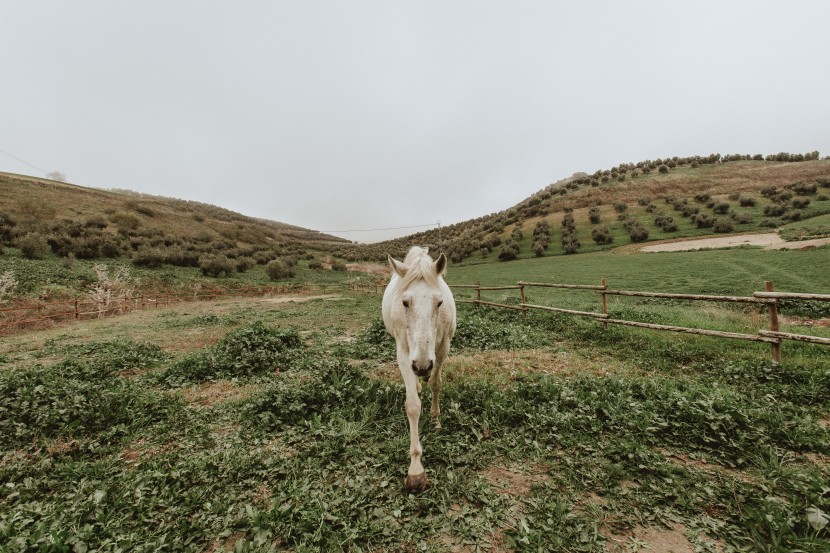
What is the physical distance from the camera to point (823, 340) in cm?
604

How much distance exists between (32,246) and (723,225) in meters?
64.7

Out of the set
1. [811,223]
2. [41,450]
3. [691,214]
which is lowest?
[41,450]

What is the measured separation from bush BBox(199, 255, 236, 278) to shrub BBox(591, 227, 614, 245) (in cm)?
4469

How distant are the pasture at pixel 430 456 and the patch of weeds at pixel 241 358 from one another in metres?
0.07

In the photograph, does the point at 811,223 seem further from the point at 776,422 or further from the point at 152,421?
the point at 152,421

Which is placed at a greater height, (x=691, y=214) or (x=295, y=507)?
(x=691, y=214)

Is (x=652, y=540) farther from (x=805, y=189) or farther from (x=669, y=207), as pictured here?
(x=805, y=189)

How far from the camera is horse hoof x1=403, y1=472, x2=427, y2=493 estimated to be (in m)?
3.59

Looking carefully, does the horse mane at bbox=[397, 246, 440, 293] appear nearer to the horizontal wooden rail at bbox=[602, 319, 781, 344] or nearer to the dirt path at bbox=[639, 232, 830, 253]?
the horizontal wooden rail at bbox=[602, 319, 781, 344]

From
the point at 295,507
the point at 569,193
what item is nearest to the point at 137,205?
the point at 295,507

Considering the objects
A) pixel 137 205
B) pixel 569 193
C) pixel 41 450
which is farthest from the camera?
pixel 569 193

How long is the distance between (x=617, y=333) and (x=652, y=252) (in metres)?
28.4

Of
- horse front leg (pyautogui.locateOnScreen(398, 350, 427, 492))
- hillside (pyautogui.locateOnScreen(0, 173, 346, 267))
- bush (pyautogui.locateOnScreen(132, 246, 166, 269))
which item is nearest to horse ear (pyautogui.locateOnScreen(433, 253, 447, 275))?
horse front leg (pyautogui.locateOnScreen(398, 350, 427, 492))

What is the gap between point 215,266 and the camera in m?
34.1
